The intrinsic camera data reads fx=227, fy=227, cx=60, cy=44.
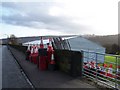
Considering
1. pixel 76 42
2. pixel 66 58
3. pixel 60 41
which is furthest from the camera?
pixel 76 42

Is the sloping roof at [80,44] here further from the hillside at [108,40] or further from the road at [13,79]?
the road at [13,79]

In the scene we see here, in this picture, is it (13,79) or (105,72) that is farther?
(13,79)

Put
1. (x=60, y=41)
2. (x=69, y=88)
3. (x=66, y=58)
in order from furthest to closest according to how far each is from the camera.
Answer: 1. (x=60, y=41)
2. (x=66, y=58)
3. (x=69, y=88)

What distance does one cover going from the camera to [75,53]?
9.15 m

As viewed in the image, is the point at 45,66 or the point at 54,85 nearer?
the point at 54,85

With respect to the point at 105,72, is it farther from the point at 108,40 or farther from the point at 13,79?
the point at 108,40

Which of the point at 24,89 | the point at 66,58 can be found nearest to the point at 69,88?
the point at 24,89

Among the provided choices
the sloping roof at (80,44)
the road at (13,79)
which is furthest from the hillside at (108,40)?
the road at (13,79)

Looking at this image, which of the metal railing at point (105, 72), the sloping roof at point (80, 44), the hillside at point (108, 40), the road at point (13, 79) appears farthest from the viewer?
the hillside at point (108, 40)

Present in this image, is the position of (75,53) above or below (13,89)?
above

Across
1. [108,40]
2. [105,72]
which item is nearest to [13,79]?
[105,72]

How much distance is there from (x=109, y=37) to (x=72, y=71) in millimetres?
65882

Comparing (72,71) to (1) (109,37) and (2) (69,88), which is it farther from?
(1) (109,37)

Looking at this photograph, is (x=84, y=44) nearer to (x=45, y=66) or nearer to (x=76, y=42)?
(x=76, y=42)
